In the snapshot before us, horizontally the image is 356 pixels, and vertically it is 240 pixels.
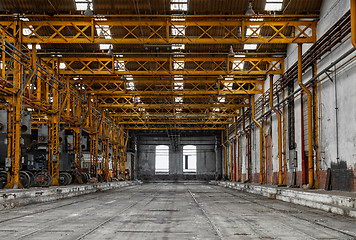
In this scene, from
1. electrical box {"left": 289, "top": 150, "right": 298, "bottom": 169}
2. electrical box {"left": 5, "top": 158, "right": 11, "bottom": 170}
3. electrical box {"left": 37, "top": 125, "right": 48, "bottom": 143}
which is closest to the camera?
electrical box {"left": 5, "top": 158, "right": 11, "bottom": 170}

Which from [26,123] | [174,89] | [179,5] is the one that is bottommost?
[26,123]

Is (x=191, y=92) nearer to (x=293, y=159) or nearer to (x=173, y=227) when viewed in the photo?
(x=293, y=159)

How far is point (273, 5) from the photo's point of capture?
18469 mm

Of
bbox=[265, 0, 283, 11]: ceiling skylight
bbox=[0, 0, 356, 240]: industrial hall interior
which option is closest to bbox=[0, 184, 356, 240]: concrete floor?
bbox=[0, 0, 356, 240]: industrial hall interior

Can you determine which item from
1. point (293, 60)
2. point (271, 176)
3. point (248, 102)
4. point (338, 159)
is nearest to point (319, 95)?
point (338, 159)

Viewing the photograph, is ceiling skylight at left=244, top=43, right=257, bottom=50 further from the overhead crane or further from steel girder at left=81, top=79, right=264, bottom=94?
steel girder at left=81, top=79, right=264, bottom=94

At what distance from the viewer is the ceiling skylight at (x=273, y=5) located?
18.3 meters

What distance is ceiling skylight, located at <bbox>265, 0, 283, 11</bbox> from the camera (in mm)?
18266

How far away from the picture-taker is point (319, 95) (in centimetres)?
1767

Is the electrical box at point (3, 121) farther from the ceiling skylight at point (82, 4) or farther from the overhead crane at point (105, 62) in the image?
the ceiling skylight at point (82, 4)

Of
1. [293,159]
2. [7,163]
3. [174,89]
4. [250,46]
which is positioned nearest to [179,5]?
[250,46]

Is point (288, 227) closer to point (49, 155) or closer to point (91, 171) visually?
point (49, 155)

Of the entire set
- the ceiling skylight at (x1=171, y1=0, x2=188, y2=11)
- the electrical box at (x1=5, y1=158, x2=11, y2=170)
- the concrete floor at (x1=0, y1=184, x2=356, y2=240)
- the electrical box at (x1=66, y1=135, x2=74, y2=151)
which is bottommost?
the concrete floor at (x1=0, y1=184, x2=356, y2=240)

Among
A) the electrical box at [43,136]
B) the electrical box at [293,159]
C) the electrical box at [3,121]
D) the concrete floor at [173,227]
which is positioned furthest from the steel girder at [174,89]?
the concrete floor at [173,227]
